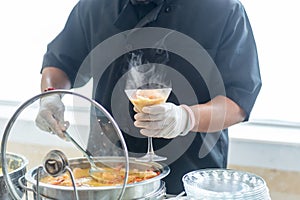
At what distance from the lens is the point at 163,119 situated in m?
1.00

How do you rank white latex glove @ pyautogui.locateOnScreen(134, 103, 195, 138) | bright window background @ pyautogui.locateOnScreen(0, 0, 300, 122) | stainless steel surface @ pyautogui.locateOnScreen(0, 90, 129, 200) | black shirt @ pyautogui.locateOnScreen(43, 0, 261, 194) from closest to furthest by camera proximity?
stainless steel surface @ pyautogui.locateOnScreen(0, 90, 129, 200) → white latex glove @ pyautogui.locateOnScreen(134, 103, 195, 138) → black shirt @ pyautogui.locateOnScreen(43, 0, 261, 194) → bright window background @ pyautogui.locateOnScreen(0, 0, 300, 122)

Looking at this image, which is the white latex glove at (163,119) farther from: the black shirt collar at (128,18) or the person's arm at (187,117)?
the black shirt collar at (128,18)

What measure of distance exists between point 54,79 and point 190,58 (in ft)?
1.28

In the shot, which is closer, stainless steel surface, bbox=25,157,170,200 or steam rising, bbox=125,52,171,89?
stainless steel surface, bbox=25,157,170,200

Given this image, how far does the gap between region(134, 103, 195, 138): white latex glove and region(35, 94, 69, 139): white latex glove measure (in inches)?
6.6

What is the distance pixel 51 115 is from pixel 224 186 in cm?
38

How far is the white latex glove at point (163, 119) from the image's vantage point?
0.98 m

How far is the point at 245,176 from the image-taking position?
893 millimetres

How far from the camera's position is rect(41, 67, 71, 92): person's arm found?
1251 mm

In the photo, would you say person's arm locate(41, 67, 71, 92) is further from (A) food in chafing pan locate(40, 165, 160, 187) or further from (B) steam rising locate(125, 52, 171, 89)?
(A) food in chafing pan locate(40, 165, 160, 187)

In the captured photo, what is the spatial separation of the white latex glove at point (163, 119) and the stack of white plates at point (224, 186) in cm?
14

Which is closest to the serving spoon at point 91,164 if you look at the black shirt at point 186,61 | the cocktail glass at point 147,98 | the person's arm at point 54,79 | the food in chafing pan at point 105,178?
the food in chafing pan at point 105,178

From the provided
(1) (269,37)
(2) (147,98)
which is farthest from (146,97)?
(1) (269,37)

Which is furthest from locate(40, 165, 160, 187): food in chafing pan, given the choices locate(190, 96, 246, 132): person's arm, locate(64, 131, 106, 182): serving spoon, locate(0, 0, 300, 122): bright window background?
locate(0, 0, 300, 122): bright window background
